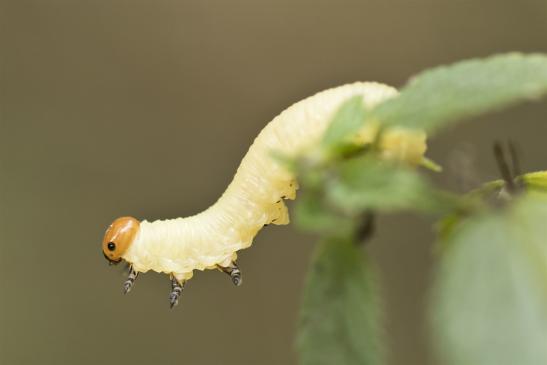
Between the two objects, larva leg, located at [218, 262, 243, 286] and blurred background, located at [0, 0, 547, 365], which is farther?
blurred background, located at [0, 0, 547, 365]

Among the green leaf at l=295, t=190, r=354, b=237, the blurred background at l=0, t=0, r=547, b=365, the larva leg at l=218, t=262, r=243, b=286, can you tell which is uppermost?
the blurred background at l=0, t=0, r=547, b=365

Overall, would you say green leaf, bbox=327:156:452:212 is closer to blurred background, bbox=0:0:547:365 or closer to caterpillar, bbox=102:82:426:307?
caterpillar, bbox=102:82:426:307

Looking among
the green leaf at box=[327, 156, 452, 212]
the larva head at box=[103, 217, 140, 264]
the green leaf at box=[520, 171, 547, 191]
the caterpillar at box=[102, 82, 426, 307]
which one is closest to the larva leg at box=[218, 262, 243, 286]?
the caterpillar at box=[102, 82, 426, 307]

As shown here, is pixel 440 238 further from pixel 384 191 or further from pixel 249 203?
pixel 249 203

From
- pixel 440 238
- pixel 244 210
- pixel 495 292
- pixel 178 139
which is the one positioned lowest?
pixel 495 292

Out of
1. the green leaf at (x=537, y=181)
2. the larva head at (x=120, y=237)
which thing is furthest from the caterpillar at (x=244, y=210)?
the green leaf at (x=537, y=181)

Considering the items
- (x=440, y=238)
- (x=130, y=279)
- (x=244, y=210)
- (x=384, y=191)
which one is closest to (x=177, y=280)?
(x=130, y=279)

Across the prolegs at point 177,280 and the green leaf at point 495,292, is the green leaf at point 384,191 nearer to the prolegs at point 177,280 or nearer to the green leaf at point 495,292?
the green leaf at point 495,292
